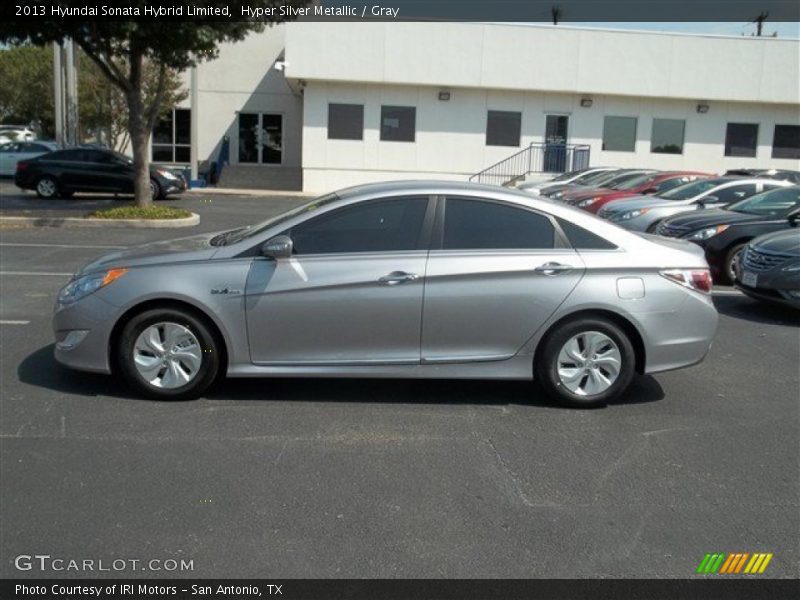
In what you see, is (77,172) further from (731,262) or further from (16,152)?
(731,262)

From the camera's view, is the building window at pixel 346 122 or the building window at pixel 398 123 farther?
the building window at pixel 398 123

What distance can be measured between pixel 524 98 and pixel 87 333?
86.2 ft

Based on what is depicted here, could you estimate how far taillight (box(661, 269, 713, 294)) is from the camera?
573cm

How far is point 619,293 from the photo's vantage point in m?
5.60

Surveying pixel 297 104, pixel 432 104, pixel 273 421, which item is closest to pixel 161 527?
pixel 273 421

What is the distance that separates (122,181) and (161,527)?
2028cm

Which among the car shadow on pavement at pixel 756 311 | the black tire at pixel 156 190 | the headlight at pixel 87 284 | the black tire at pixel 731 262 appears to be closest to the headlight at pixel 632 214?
the black tire at pixel 731 262

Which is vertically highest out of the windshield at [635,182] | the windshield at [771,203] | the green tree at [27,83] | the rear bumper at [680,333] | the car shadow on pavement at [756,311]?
the green tree at [27,83]

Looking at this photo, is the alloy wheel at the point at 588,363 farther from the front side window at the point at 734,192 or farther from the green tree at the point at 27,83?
the green tree at the point at 27,83

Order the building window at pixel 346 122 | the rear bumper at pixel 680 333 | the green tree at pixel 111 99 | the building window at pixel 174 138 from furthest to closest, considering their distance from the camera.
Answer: the building window at pixel 174 138, the green tree at pixel 111 99, the building window at pixel 346 122, the rear bumper at pixel 680 333

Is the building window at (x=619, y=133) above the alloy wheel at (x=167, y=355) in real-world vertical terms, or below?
above

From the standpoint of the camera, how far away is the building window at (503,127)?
2970 cm

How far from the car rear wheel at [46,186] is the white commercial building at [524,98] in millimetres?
7393
